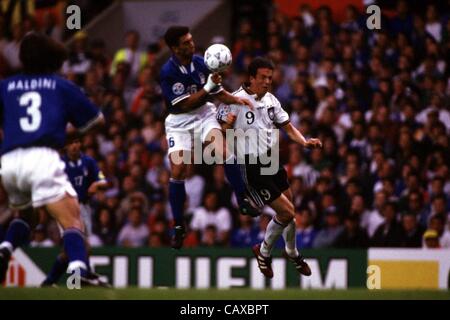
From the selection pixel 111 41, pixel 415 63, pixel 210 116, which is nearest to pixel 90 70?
pixel 111 41

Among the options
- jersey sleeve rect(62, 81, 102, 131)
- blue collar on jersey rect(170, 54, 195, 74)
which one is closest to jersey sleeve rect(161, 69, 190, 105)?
blue collar on jersey rect(170, 54, 195, 74)

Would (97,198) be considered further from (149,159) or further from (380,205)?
(380,205)

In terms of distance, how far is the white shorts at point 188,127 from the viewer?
40.6 ft

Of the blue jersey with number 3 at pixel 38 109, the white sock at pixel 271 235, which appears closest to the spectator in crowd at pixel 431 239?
the white sock at pixel 271 235

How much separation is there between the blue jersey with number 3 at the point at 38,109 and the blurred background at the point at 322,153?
7330 mm

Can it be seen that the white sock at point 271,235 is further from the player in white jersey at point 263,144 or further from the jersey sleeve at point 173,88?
the jersey sleeve at point 173,88

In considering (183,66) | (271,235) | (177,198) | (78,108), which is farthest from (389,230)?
(78,108)

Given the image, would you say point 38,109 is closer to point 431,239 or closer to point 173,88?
point 173,88

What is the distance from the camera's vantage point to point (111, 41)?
23.1 meters

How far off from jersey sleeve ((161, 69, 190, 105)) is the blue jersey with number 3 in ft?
8.08

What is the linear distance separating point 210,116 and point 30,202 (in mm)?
3064

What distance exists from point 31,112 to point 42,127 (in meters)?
0.16

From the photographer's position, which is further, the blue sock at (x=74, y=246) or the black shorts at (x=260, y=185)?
the black shorts at (x=260, y=185)

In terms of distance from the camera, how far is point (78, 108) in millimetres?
9734
